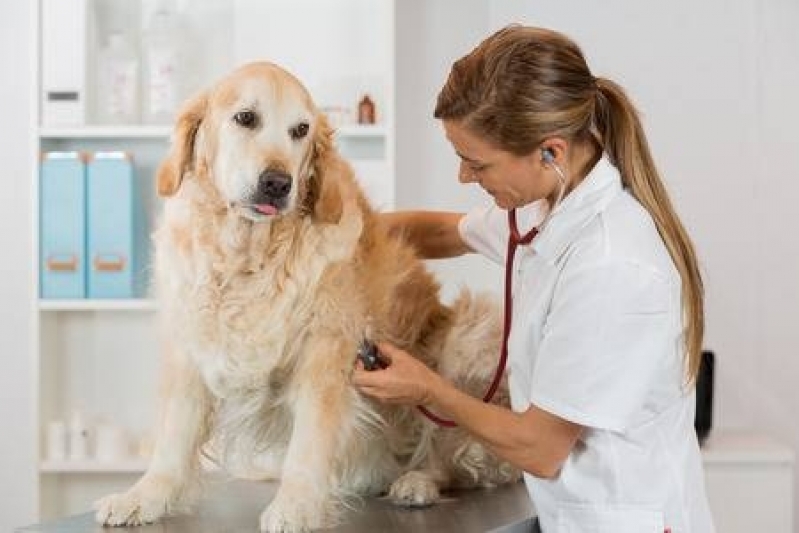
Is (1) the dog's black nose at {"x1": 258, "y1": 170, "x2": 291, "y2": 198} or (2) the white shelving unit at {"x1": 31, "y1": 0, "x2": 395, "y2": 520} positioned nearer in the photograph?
(1) the dog's black nose at {"x1": 258, "y1": 170, "x2": 291, "y2": 198}

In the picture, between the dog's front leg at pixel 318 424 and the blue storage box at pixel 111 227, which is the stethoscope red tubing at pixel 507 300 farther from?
Answer: the blue storage box at pixel 111 227

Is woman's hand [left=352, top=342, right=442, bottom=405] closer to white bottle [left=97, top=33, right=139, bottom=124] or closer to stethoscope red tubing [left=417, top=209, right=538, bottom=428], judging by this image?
stethoscope red tubing [left=417, top=209, right=538, bottom=428]

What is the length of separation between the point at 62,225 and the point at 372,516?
70.5 inches

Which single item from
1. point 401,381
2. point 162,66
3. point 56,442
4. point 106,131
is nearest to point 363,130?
point 162,66

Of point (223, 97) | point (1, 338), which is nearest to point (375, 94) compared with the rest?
point (1, 338)

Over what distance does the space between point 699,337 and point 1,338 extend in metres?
2.54

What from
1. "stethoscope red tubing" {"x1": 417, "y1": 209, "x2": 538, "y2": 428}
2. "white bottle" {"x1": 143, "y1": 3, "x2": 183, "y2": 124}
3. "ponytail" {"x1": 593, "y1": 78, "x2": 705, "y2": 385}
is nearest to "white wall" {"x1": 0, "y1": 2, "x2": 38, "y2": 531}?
"white bottle" {"x1": 143, "y1": 3, "x2": 183, "y2": 124}

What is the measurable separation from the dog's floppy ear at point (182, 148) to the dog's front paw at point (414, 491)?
1.93 feet

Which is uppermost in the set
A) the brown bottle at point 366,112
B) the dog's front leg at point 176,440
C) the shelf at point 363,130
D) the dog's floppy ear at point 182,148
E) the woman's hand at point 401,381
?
the brown bottle at point 366,112

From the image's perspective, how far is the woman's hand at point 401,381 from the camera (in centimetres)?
168

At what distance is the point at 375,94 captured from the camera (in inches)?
137

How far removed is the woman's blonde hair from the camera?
156 centimetres

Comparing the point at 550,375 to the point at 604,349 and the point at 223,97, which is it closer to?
the point at 604,349

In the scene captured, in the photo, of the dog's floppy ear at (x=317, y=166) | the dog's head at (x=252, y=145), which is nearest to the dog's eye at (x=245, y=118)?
the dog's head at (x=252, y=145)
